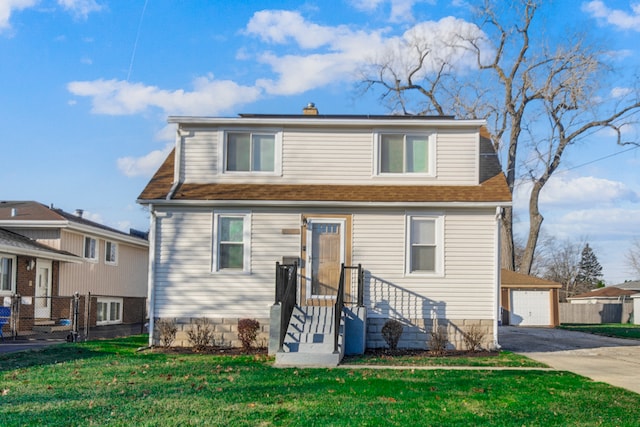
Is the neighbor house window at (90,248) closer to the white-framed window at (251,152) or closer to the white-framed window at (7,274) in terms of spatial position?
the white-framed window at (7,274)

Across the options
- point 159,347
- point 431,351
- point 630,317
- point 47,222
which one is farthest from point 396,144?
point 630,317

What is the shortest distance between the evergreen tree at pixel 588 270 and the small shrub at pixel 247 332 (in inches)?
2398

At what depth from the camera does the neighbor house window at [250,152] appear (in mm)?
17125

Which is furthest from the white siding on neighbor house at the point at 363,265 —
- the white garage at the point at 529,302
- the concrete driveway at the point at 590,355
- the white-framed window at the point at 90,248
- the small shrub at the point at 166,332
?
the white garage at the point at 529,302

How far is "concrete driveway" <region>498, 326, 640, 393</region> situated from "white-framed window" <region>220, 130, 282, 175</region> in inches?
288

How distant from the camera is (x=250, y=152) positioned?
674 inches

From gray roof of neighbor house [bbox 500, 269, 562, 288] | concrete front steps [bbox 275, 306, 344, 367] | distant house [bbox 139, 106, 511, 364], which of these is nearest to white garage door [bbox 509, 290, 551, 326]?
gray roof of neighbor house [bbox 500, 269, 562, 288]

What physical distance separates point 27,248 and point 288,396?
14.9 m

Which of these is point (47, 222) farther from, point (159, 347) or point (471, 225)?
point (471, 225)

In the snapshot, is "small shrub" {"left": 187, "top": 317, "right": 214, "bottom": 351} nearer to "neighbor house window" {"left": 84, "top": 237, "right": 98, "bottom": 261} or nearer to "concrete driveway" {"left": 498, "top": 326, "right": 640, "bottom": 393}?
"concrete driveway" {"left": 498, "top": 326, "right": 640, "bottom": 393}

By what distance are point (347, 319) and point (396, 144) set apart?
4.50m

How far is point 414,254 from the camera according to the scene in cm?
1642

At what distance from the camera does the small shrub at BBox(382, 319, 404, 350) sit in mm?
15648

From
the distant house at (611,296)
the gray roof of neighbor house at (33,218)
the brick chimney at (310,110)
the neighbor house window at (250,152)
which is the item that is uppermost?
the brick chimney at (310,110)
